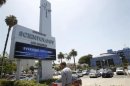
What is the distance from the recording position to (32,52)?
1864 centimetres

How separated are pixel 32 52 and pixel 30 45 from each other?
32.0 inches

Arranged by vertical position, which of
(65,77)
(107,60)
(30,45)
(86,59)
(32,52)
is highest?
(86,59)

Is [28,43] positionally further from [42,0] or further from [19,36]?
[42,0]

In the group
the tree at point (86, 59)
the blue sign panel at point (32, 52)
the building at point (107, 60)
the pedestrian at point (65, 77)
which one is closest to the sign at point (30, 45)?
the blue sign panel at point (32, 52)

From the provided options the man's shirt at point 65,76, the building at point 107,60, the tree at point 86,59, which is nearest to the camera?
the man's shirt at point 65,76

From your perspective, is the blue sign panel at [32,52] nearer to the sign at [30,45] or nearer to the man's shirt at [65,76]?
the sign at [30,45]

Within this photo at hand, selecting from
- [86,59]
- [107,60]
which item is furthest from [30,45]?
[86,59]

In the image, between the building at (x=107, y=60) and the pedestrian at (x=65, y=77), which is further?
the building at (x=107, y=60)

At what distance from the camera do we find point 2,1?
21.9 meters

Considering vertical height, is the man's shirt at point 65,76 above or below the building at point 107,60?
below

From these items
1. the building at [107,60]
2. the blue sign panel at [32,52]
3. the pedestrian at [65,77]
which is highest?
the building at [107,60]

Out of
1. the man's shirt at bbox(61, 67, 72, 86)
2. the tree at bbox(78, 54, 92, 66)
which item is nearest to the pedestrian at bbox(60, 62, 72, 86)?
the man's shirt at bbox(61, 67, 72, 86)

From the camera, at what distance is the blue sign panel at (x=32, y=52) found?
16.7m

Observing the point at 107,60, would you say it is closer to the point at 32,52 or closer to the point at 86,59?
the point at 86,59
